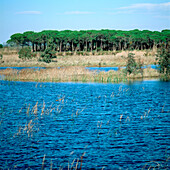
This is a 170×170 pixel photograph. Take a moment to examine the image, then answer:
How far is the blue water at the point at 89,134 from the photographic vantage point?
480 inches

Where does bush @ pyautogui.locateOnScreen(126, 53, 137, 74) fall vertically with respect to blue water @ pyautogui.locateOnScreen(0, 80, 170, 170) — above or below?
above

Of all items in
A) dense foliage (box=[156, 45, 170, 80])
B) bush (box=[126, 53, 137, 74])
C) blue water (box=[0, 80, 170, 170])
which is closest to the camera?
blue water (box=[0, 80, 170, 170])

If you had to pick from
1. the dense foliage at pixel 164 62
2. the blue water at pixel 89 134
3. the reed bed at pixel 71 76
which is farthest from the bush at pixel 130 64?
the blue water at pixel 89 134

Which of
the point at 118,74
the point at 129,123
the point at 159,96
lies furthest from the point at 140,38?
the point at 129,123

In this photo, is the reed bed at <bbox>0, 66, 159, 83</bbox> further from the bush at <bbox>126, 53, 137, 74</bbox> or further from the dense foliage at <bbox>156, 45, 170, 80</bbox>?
the dense foliage at <bbox>156, 45, 170, 80</bbox>

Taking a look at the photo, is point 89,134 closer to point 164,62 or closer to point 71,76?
point 71,76

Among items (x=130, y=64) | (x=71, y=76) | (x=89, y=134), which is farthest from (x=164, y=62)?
(x=89, y=134)

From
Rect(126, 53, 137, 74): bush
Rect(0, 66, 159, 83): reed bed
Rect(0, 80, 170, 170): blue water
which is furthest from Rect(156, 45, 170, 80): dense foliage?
Rect(0, 80, 170, 170): blue water

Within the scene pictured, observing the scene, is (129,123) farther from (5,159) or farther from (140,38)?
(140,38)

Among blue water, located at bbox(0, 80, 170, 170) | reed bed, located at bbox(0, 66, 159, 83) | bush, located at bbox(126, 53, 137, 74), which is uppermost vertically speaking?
bush, located at bbox(126, 53, 137, 74)

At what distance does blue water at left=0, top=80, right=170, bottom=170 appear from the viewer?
12.2m

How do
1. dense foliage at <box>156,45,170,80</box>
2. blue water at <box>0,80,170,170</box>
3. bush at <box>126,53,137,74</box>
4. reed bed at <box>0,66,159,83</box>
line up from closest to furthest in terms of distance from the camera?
blue water at <box>0,80,170,170</box>, bush at <box>126,53,137,74</box>, reed bed at <box>0,66,159,83</box>, dense foliage at <box>156,45,170,80</box>

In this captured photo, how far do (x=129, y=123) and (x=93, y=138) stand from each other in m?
4.08

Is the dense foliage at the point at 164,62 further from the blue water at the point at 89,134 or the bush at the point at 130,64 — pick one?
the blue water at the point at 89,134
